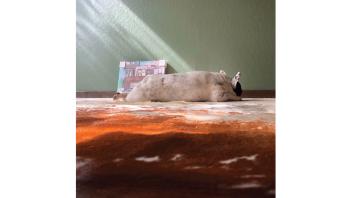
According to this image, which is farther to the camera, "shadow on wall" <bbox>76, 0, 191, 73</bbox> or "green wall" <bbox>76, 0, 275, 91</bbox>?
"shadow on wall" <bbox>76, 0, 191, 73</bbox>

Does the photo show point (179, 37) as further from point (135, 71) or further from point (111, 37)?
point (111, 37)

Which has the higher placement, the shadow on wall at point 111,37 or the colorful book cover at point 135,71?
the shadow on wall at point 111,37

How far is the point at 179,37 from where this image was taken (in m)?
4.00

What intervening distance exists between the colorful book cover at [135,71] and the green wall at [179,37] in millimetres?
97

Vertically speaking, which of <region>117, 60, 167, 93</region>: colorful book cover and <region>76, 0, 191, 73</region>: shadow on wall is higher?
<region>76, 0, 191, 73</region>: shadow on wall

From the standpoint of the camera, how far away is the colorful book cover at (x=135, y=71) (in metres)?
3.94

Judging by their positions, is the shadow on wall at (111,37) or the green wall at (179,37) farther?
the shadow on wall at (111,37)

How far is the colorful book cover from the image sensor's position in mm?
3941

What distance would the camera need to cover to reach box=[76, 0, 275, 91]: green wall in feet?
12.6

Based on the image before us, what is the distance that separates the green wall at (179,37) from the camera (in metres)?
3.86

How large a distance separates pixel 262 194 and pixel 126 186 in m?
0.36

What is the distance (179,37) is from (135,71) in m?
0.70

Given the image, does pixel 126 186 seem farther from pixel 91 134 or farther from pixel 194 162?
pixel 91 134

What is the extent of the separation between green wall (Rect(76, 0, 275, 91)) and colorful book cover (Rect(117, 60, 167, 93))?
97mm
